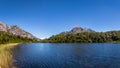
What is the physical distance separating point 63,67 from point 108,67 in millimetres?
10380

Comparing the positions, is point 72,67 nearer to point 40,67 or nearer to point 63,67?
point 63,67

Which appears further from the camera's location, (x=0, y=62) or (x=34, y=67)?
(x=34, y=67)

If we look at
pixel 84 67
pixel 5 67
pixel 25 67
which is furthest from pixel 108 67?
pixel 5 67

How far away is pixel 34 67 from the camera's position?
46.8 meters

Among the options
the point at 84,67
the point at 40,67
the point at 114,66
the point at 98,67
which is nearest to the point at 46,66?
the point at 40,67

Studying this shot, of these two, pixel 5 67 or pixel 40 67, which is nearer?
pixel 5 67

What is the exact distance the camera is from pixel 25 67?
4656cm

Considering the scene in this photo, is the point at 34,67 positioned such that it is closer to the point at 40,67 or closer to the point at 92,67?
the point at 40,67

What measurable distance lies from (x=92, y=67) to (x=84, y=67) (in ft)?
6.03

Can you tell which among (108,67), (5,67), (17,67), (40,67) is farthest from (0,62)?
(108,67)

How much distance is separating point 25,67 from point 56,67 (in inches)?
280

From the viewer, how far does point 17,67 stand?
152ft

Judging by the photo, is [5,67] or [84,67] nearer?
[5,67]

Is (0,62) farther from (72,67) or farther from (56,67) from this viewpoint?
(72,67)
